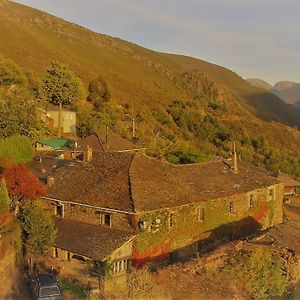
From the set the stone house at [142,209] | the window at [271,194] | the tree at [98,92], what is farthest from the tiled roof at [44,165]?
the tree at [98,92]

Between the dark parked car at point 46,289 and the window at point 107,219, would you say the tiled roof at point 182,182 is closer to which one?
the window at point 107,219

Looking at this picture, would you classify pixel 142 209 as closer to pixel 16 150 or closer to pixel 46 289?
pixel 46 289

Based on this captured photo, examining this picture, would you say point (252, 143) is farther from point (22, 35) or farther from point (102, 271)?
point (102, 271)

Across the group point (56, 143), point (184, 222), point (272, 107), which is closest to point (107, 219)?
point (184, 222)

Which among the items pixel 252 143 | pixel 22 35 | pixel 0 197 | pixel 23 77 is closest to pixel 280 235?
pixel 0 197

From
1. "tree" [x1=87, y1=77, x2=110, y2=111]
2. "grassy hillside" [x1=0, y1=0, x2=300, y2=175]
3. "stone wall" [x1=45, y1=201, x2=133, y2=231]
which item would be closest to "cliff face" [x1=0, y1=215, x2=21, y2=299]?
"stone wall" [x1=45, y1=201, x2=133, y2=231]

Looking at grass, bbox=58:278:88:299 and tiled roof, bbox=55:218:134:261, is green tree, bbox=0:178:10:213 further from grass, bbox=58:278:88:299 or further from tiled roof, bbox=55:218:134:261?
grass, bbox=58:278:88:299
